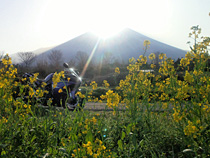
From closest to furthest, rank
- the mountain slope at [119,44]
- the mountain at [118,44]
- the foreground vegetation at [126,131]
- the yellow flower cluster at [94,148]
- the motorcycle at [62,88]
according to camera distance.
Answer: the yellow flower cluster at [94,148] < the foreground vegetation at [126,131] < the motorcycle at [62,88] < the mountain slope at [119,44] < the mountain at [118,44]

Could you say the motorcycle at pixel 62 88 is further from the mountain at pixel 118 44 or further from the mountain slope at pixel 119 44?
the mountain at pixel 118 44

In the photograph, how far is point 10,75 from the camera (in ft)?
9.10

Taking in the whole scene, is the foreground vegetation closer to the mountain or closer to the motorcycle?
the motorcycle

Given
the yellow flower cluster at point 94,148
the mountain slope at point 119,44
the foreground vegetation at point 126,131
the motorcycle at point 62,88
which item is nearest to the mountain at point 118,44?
the mountain slope at point 119,44

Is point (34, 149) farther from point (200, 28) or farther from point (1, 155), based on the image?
point (200, 28)

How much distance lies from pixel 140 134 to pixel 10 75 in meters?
2.07

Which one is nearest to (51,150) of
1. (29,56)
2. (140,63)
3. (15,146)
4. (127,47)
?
(15,146)

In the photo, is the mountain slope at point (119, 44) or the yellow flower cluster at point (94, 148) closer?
the yellow flower cluster at point (94, 148)

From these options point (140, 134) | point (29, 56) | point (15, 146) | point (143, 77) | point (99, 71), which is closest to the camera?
point (15, 146)

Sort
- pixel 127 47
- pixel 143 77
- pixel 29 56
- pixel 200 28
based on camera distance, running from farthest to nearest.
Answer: pixel 127 47 < pixel 29 56 < pixel 143 77 < pixel 200 28

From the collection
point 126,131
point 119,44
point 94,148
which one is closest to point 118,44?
point 119,44

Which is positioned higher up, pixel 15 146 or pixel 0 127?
pixel 0 127

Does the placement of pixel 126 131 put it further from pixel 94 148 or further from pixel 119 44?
pixel 119 44

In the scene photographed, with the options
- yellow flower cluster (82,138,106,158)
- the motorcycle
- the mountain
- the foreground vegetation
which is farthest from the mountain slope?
yellow flower cluster (82,138,106,158)
